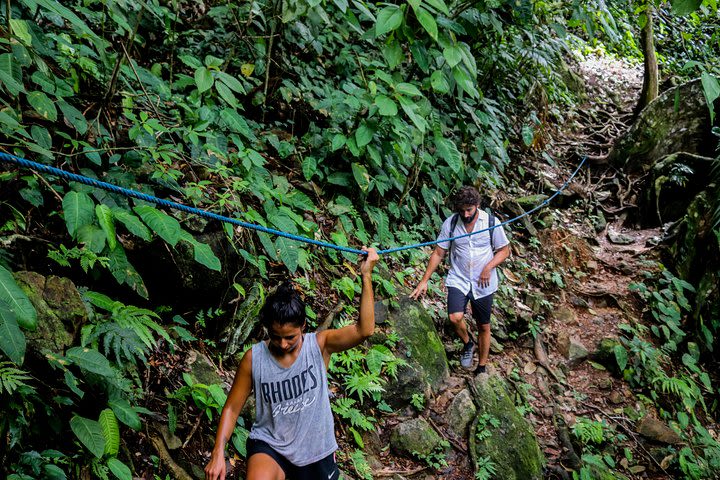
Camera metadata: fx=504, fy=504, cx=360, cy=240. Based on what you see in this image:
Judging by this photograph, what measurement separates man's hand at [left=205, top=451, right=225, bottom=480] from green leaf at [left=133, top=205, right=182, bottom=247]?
1228 millimetres

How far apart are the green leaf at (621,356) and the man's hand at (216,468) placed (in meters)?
5.61

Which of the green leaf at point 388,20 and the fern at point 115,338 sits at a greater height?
the green leaf at point 388,20

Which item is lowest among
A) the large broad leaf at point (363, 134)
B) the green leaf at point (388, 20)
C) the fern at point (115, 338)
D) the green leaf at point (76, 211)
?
the fern at point (115, 338)

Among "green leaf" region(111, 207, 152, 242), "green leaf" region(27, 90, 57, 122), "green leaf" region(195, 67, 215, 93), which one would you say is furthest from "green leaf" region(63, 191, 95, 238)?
"green leaf" region(195, 67, 215, 93)

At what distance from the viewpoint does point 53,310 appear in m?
2.72

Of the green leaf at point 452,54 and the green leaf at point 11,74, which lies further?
the green leaf at point 452,54

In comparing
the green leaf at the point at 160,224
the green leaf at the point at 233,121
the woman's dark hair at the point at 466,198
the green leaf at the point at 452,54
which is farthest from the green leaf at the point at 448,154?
the green leaf at the point at 160,224

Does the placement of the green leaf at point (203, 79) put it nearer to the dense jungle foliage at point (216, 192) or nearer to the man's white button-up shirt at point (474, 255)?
the dense jungle foliage at point (216, 192)

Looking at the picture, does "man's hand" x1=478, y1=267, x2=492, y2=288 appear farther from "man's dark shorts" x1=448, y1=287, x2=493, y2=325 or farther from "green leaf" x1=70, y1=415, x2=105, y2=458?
"green leaf" x1=70, y1=415, x2=105, y2=458

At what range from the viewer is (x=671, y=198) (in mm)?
8922

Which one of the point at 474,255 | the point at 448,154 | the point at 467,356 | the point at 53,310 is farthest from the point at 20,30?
the point at 467,356

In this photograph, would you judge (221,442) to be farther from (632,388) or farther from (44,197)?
(632,388)

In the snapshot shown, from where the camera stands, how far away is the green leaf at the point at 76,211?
2697 mm

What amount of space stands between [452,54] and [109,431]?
3.29 meters
